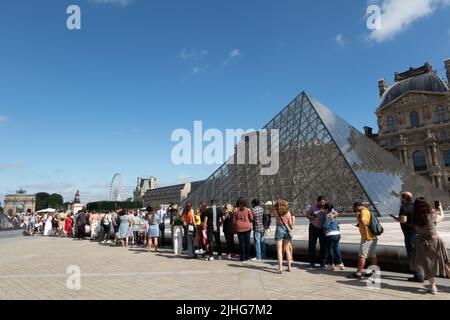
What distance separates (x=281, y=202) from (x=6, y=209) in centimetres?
11180

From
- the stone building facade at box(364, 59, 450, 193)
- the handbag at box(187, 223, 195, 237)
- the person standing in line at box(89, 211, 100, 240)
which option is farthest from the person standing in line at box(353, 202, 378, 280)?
the stone building facade at box(364, 59, 450, 193)

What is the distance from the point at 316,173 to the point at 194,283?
14.1 metres

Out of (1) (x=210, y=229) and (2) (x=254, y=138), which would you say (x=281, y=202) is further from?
(2) (x=254, y=138)

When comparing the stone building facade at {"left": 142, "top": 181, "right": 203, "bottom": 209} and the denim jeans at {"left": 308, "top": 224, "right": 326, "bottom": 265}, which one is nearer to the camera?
the denim jeans at {"left": 308, "top": 224, "right": 326, "bottom": 265}

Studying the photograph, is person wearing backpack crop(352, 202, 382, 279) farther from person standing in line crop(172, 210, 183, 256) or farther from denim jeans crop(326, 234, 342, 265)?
person standing in line crop(172, 210, 183, 256)

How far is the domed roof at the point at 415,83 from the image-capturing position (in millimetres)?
54469

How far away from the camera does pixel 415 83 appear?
187 feet

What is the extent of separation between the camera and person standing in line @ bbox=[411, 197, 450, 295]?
4391 mm

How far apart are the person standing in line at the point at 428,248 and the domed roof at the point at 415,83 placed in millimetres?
59561

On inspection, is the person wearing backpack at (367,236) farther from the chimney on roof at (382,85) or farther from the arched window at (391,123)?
the chimney on roof at (382,85)

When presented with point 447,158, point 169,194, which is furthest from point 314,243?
point 169,194

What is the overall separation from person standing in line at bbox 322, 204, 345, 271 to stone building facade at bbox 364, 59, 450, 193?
173 feet
